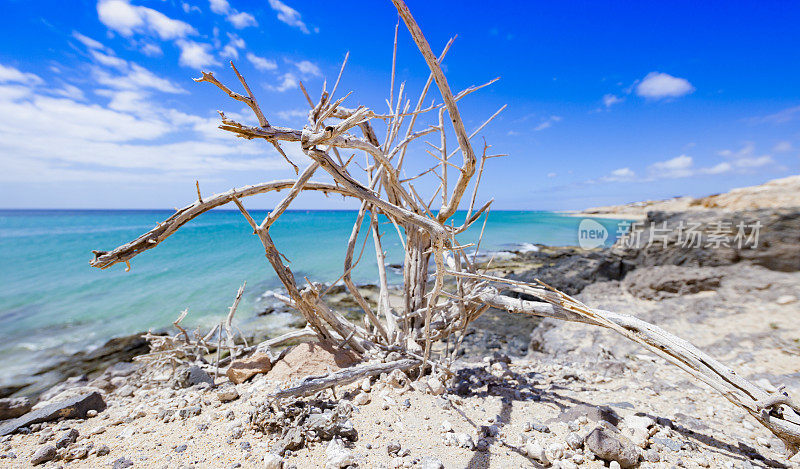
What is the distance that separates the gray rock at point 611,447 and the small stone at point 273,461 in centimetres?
166

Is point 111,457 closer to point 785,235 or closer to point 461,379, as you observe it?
point 461,379

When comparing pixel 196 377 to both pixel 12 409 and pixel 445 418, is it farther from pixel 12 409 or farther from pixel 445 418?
pixel 445 418

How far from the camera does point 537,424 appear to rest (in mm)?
2074

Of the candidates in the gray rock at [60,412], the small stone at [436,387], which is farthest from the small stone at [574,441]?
the gray rock at [60,412]

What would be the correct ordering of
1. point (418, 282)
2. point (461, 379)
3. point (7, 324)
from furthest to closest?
point (7, 324) < point (418, 282) < point (461, 379)

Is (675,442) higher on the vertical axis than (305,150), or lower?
lower

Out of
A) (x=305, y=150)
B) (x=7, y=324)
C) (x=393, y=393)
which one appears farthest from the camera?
(x=7, y=324)

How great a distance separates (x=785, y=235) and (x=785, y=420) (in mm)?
6739

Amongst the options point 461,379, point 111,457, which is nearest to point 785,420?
point 461,379

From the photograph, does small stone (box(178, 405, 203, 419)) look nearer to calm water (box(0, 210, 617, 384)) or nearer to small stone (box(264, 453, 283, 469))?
small stone (box(264, 453, 283, 469))

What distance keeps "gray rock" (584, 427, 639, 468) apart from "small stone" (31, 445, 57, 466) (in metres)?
3.13

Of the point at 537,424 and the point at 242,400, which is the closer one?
the point at 537,424

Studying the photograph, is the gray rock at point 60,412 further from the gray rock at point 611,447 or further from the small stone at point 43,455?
the gray rock at point 611,447

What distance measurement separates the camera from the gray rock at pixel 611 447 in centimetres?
171
